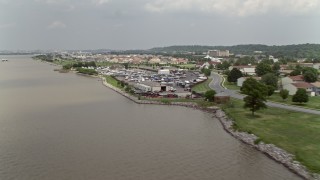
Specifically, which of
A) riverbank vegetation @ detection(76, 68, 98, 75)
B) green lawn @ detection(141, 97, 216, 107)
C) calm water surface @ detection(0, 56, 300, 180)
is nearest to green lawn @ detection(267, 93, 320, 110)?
green lawn @ detection(141, 97, 216, 107)

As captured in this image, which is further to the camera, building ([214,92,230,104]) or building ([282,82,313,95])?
building ([282,82,313,95])

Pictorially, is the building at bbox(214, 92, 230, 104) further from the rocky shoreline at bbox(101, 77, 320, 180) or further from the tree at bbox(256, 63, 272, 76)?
the tree at bbox(256, 63, 272, 76)

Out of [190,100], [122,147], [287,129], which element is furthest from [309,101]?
[122,147]

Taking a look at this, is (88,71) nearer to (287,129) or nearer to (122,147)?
(122,147)

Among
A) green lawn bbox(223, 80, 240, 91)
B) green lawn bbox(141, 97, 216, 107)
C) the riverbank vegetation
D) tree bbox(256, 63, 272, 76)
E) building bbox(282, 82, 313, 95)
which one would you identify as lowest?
the riverbank vegetation

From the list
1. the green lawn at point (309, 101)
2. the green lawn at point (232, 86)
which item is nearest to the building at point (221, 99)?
the green lawn at point (309, 101)

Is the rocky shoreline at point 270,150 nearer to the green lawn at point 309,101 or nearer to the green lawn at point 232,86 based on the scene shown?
the green lawn at point 309,101

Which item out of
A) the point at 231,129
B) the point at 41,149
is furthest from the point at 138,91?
the point at 41,149
